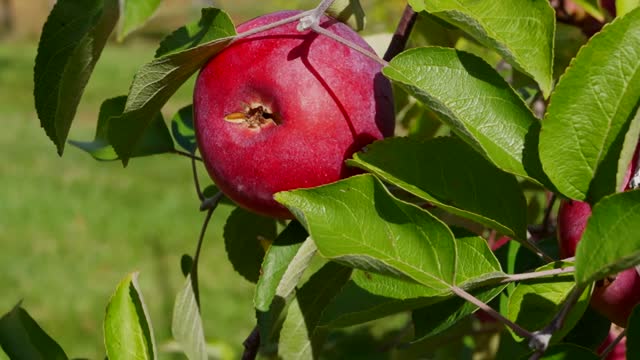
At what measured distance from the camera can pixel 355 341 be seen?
1506 millimetres

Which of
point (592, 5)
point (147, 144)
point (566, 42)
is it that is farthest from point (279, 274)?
point (566, 42)

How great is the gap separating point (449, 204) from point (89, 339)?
323cm

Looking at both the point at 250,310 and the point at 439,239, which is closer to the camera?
the point at 439,239

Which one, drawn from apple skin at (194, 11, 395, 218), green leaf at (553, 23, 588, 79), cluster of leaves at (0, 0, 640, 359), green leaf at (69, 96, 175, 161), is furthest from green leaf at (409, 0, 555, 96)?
green leaf at (553, 23, 588, 79)

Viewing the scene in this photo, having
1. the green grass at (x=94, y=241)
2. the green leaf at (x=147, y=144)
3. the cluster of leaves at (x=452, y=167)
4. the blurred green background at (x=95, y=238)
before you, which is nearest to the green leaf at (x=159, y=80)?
the cluster of leaves at (x=452, y=167)

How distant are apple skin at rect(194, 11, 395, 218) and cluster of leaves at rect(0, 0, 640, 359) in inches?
1.1

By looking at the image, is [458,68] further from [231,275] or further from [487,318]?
[231,275]

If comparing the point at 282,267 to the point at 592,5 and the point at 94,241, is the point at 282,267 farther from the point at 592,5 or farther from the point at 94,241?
the point at 94,241

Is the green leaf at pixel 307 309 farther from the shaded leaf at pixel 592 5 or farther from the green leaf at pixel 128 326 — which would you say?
the shaded leaf at pixel 592 5

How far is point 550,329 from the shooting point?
619 mm

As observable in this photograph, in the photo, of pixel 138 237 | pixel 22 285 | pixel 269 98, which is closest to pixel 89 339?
pixel 22 285

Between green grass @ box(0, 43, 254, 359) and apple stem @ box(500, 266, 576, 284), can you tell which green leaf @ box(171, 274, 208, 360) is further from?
green grass @ box(0, 43, 254, 359)

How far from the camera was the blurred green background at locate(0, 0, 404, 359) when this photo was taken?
12.8 feet

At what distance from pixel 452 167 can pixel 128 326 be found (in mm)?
286
